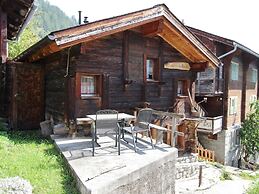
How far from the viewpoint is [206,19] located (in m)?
64.9

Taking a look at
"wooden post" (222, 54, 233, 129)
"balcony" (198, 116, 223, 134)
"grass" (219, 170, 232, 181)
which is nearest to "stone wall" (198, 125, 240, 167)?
"wooden post" (222, 54, 233, 129)

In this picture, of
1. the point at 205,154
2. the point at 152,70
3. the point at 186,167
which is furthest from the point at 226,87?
the point at 152,70

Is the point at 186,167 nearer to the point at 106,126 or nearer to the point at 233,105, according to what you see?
the point at 106,126

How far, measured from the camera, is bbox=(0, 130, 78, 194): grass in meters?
5.07

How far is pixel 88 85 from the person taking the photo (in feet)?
30.3

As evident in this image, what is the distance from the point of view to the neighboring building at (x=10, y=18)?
8.62 meters

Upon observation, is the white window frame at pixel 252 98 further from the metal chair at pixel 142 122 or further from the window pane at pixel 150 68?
the metal chair at pixel 142 122

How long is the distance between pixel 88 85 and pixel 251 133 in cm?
1591

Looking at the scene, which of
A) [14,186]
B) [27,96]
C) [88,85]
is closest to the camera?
[14,186]

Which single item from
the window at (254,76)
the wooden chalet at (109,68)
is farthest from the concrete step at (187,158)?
the window at (254,76)

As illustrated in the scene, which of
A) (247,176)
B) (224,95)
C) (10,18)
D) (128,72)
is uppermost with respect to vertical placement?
(10,18)

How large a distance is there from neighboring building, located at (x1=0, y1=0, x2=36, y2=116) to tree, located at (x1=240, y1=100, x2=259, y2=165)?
17069 millimetres

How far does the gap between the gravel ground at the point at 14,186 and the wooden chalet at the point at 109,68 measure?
153 inches

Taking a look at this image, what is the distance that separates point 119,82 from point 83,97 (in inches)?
61.5
